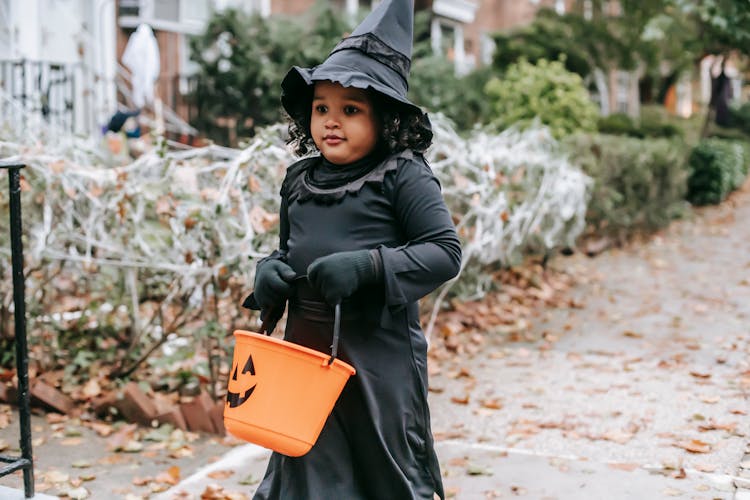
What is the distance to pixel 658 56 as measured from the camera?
18.0 metres

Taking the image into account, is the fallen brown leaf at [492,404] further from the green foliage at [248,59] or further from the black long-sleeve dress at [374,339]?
the green foliage at [248,59]

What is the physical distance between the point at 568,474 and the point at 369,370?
68.0 inches

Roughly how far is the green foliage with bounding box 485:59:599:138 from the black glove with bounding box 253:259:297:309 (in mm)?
9726

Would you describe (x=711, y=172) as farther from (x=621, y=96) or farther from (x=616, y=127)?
(x=621, y=96)

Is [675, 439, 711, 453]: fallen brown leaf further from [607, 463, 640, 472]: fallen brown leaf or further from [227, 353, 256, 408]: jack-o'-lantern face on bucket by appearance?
[227, 353, 256, 408]: jack-o'-lantern face on bucket

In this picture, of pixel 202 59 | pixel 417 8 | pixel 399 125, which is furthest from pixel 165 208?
pixel 417 8

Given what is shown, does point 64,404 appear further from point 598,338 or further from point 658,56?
point 658,56

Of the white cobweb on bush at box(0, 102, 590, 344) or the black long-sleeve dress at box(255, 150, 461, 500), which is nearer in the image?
the black long-sleeve dress at box(255, 150, 461, 500)

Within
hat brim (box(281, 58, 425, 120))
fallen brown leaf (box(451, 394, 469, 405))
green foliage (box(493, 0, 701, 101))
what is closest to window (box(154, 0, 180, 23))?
green foliage (box(493, 0, 701, 101))

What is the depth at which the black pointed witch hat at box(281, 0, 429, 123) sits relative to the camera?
2.48 meters

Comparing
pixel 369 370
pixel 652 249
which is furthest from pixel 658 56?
pixel 369 370

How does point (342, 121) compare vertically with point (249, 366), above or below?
above

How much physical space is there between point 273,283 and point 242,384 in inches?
12.8

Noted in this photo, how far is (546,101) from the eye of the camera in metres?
12.3
